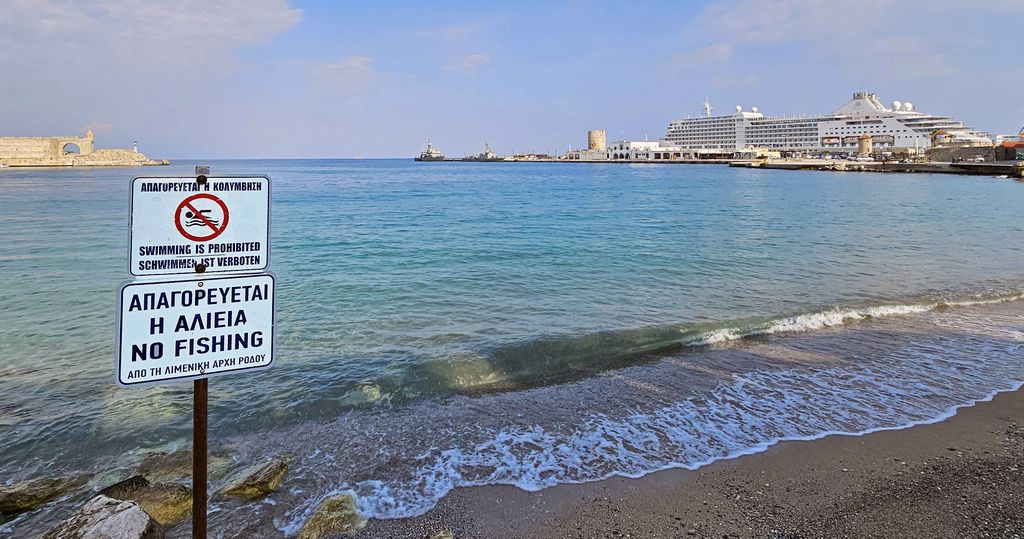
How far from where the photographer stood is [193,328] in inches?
108

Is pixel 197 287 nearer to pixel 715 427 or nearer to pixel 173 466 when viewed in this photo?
pixel 173 466

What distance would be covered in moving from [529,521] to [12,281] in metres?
16.5

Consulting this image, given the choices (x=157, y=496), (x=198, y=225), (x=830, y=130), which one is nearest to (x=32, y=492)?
(x=157, y=496)

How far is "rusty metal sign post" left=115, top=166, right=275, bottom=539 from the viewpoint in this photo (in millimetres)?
2596

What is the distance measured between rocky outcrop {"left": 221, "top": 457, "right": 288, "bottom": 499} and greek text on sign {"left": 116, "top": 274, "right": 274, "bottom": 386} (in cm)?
276

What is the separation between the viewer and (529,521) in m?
4.63

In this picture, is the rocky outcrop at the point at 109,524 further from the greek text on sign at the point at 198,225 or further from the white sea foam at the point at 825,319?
the white sea foam at the point at 825,319

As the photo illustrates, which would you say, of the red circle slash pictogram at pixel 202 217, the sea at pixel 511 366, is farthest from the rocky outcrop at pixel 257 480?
the red circle slash pictogram at pixel 202 217

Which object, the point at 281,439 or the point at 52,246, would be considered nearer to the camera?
the point at 281,439

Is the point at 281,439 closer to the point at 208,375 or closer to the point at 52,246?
the point at 208,375

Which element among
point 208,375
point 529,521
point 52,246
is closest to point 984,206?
point 529,521

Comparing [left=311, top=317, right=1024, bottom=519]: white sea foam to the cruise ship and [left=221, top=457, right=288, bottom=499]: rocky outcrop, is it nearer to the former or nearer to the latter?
[left=221, top=457, right=288, bottom=499]: rocky outcrop

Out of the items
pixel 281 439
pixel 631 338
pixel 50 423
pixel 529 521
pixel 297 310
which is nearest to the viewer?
pixel 529 521

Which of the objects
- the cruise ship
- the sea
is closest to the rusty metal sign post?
the sea
